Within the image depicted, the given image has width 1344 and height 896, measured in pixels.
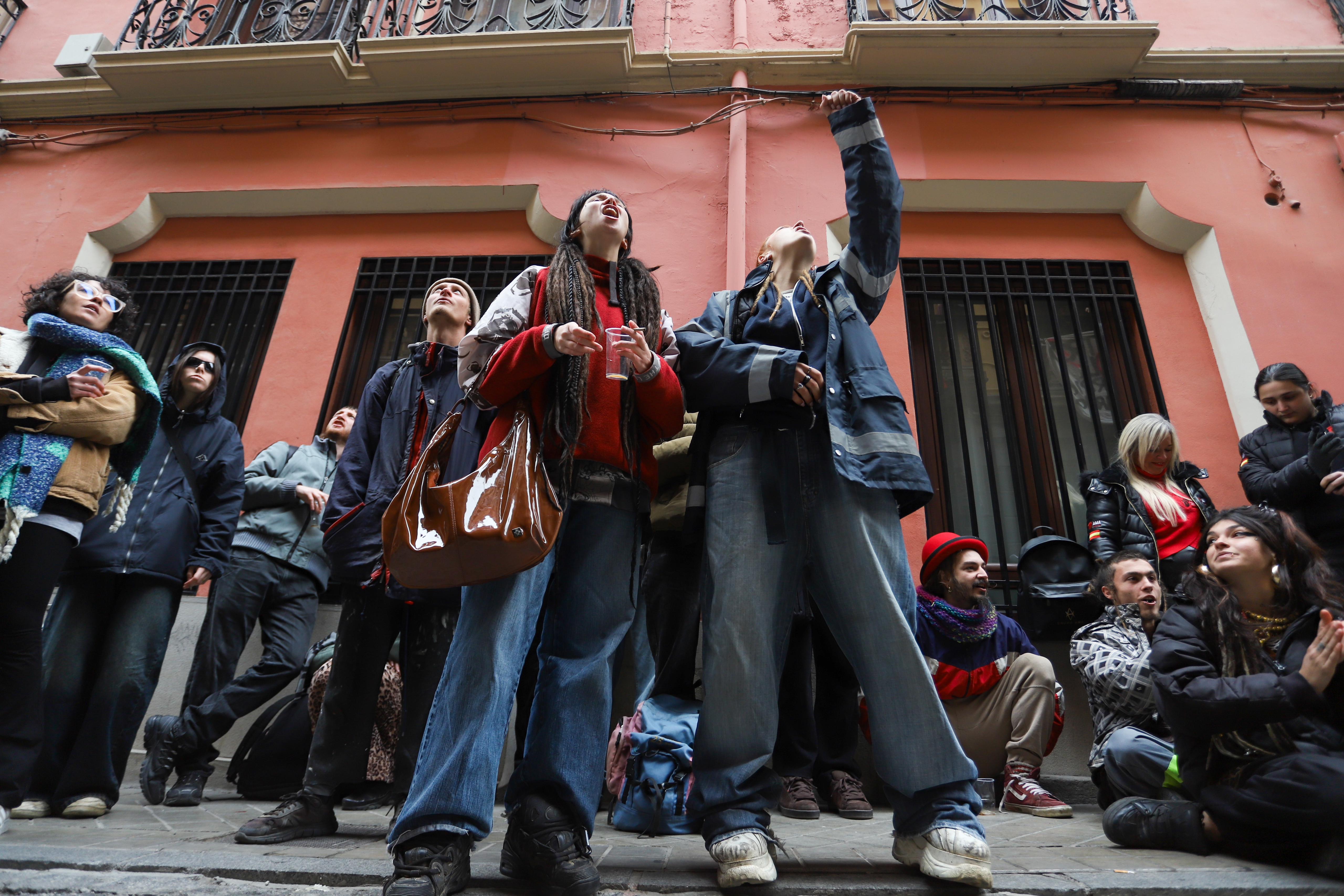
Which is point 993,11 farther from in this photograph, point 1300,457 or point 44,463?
point 44,463

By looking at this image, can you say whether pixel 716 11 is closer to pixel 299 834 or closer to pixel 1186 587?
pixel 1186 587

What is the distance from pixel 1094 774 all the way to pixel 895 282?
3.43 m

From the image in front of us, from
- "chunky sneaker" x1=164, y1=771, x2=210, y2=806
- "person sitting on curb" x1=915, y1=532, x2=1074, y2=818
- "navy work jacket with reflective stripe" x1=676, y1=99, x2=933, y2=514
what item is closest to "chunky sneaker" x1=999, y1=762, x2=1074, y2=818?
"person sitting on curb" x1=915, y1=532, x2=1074, y2=818

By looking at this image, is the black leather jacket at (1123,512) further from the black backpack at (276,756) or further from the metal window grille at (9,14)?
the metal window grille at (9,14)

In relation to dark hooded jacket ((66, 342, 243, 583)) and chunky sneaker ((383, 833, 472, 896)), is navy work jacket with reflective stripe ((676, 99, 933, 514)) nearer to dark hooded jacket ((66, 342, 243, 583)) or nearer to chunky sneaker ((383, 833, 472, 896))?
chunky sneaker ((383, 833, 472, 896))

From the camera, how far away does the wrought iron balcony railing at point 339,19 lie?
6.55m

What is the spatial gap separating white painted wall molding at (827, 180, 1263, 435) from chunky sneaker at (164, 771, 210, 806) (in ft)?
15.4

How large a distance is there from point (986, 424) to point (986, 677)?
6.96 feet

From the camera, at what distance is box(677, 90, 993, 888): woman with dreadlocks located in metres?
1.85

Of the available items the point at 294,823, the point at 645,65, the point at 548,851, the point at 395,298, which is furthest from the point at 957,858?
the point at 645,65

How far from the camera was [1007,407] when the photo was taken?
5379 mm

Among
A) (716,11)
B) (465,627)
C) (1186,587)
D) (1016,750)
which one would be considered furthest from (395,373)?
(716,11)

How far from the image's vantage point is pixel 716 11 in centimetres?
661

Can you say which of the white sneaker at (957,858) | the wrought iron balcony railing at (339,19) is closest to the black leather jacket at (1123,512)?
the white sneaker at (957,858)
